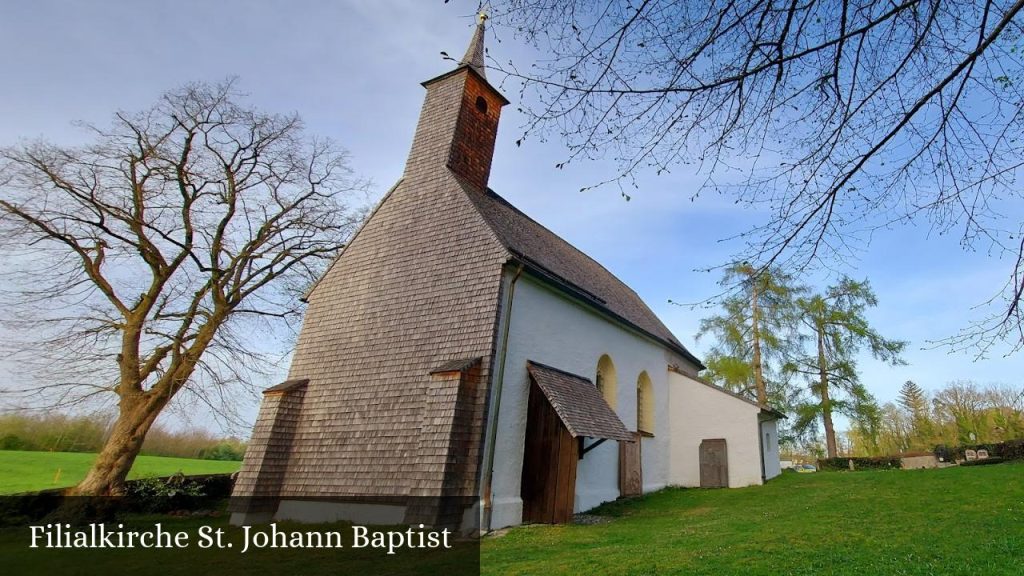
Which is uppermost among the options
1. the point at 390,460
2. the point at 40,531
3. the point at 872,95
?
the point at 872,95

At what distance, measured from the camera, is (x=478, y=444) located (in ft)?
31.2

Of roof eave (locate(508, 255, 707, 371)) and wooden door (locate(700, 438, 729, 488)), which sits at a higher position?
roof eave (locate(508, 255, 707, 371))

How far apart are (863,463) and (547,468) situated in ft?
72.7

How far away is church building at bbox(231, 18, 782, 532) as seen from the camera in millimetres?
9773

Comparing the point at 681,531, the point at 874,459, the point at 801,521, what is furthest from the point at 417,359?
the point at 874,459

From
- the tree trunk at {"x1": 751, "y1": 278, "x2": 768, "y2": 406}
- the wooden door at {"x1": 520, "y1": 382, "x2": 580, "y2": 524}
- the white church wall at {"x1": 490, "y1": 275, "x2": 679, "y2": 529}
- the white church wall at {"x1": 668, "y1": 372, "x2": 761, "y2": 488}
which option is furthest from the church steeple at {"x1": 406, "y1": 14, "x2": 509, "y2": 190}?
the tree trunk at {"x1": 751, "y1": 278, "x2": 768, "y2": 406}

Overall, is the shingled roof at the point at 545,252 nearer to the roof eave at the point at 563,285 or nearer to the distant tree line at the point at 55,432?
the roof eave at the point at 563,285

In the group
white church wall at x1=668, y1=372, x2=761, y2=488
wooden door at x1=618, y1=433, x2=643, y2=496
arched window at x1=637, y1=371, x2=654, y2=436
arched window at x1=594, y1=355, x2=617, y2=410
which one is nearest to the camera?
wooden door at x1=618, y1=433, x2=643, y2=496

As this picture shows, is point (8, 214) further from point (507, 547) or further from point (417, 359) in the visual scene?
point (507, 547)

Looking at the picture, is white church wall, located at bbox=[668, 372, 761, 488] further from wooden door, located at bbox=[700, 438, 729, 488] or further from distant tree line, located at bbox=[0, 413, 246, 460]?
distant tree line, located at bbox=[0, 413, 246, 460]

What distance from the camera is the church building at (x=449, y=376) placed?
32.1ft

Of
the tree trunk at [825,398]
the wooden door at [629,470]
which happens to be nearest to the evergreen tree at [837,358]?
the tree trunk at [825,398]

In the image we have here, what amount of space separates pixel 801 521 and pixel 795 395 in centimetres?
1887

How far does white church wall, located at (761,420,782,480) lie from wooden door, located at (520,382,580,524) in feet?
35.9
